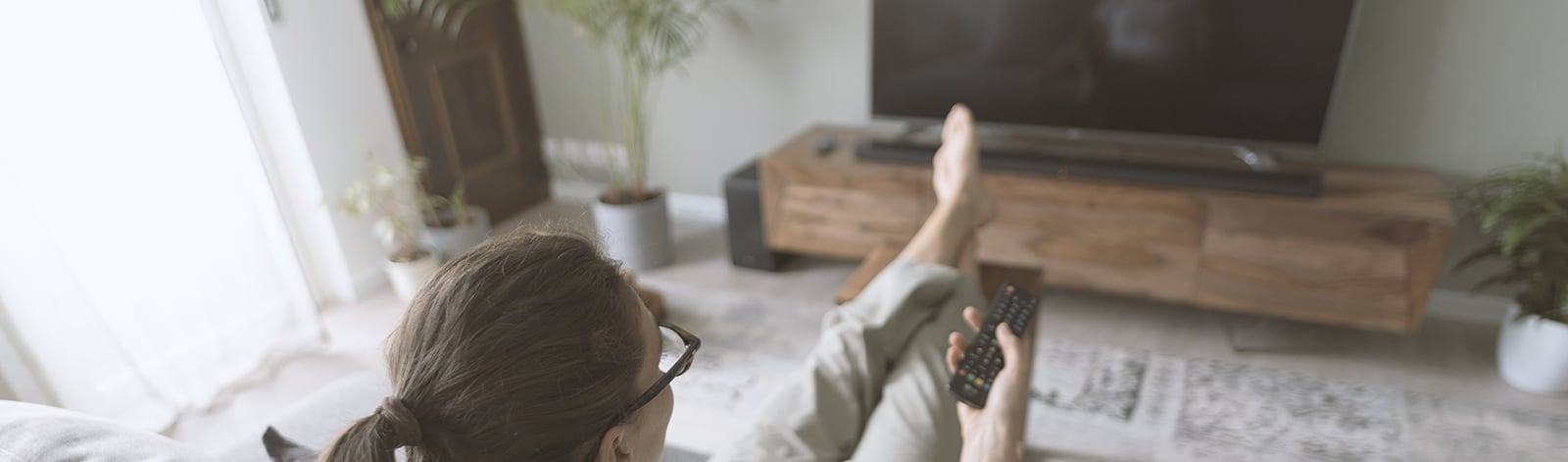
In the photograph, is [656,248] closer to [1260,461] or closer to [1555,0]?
[1260,461]

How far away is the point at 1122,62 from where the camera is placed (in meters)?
2.12

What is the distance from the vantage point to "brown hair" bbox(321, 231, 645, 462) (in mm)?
636

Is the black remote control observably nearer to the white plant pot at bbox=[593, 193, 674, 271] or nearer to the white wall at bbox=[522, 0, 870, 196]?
the white wall at bbox=[522, 0, 870, 196]

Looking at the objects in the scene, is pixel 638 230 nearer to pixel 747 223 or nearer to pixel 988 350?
pixel 747 223

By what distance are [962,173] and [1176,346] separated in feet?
2.82

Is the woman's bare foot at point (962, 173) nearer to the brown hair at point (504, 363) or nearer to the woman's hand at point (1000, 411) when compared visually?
the woman's hand at point (1000, 411)

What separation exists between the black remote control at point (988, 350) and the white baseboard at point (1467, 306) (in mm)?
1565

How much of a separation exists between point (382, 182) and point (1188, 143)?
2300mm

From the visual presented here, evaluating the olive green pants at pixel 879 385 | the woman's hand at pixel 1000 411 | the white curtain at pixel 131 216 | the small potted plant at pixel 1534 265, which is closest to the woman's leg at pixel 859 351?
the olive green pants at pixel 879 385

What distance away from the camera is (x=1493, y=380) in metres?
1.92

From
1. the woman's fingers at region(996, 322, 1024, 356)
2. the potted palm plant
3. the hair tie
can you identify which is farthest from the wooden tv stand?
the hair tie

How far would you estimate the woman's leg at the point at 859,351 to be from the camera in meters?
1.15

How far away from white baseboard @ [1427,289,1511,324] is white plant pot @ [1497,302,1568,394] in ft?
0.86

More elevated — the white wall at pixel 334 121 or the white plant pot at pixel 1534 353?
the white wall at pixel 334 121
